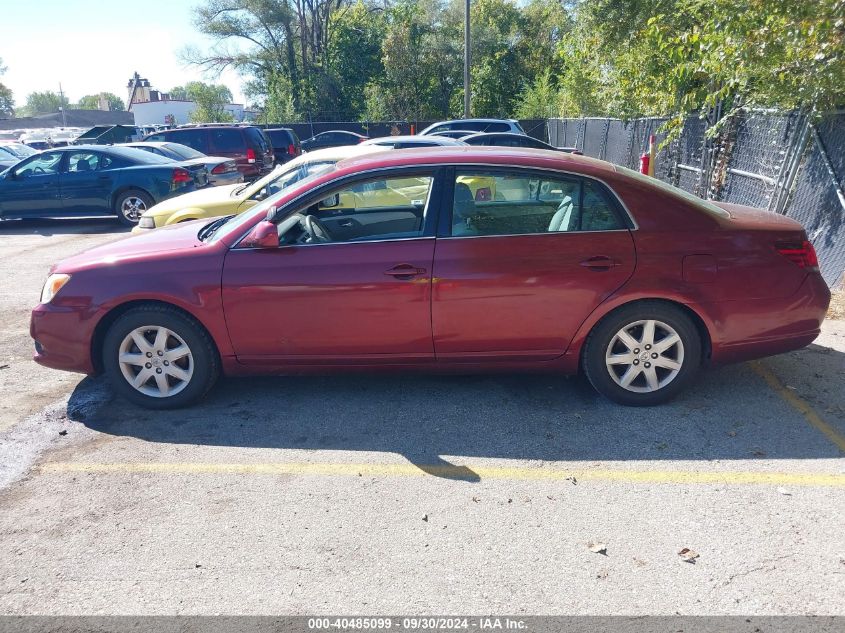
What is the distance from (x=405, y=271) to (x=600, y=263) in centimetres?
125

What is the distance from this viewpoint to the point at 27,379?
5.49 metres

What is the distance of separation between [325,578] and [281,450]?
4.20 feet

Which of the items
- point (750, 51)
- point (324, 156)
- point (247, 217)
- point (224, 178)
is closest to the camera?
point (247, 217)

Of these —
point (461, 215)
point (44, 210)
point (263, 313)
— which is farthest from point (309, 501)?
point (44, 210)

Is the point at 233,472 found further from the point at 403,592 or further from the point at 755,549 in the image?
the point at 755,549


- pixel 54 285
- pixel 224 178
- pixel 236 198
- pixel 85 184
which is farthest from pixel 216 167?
pixel 54 285

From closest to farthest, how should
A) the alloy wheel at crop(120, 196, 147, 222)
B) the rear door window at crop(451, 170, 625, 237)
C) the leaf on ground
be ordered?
the leaf on ground
the rear door window at crop(451, 170, 625, 237)
the alloy wheel at crop(120, 196, 147, 222)

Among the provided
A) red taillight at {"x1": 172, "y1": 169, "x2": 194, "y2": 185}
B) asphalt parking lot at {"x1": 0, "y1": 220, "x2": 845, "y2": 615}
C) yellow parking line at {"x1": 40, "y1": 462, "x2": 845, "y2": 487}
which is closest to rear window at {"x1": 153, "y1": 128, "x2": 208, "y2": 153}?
red taillight at {"x1": 172, "y1": 169, "x2": 194, "y2": 185}

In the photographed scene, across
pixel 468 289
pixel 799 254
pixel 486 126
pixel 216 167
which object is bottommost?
pixel 486 126

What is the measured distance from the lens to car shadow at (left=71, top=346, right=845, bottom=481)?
4.14m

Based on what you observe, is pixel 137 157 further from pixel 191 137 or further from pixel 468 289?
pixel 468 289

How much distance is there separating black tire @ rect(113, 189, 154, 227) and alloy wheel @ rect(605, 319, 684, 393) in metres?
11.0

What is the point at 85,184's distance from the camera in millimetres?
13289

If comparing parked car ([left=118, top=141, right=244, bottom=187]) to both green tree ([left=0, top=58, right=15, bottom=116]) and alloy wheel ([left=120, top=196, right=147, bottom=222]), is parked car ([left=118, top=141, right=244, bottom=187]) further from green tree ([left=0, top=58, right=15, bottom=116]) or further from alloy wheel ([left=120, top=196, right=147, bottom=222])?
green tree ([left=0, top=58, right=15, bottom=116])
